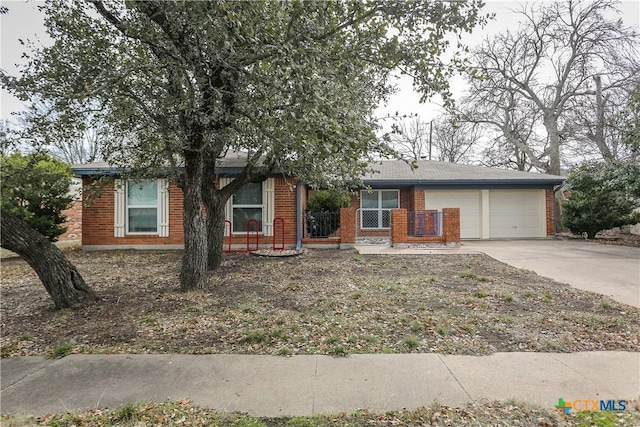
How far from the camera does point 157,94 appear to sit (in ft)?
18.7

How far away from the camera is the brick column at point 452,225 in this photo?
39.5ft

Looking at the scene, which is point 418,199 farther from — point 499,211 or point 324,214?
point 324,214

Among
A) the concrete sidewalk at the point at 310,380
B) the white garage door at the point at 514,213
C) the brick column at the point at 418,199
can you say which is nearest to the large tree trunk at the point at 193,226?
the concrete sidewalk at the point at 310,380

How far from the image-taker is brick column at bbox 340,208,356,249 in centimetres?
1180

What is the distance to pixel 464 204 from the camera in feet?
50.3

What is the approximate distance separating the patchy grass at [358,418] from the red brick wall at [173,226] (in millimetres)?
9402

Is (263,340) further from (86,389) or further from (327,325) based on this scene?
(86,389)

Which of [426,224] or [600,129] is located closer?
[426,224]

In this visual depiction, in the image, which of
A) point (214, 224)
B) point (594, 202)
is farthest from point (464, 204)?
point (214, 224)

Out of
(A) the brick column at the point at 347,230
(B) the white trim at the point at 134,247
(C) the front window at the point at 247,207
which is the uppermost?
(C) the front window at the point at 247,207

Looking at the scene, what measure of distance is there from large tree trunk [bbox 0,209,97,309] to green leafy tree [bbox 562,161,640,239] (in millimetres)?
15772

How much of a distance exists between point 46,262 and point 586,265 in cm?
1109

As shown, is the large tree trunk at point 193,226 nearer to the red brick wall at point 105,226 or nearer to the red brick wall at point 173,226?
the red brick wall at point 173,226

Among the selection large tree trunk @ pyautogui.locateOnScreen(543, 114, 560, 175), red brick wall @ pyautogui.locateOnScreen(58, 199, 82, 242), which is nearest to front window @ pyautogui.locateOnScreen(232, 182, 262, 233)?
red brick wall @ pyautogui.locateOnScreen(58, 199, 82, 242)
